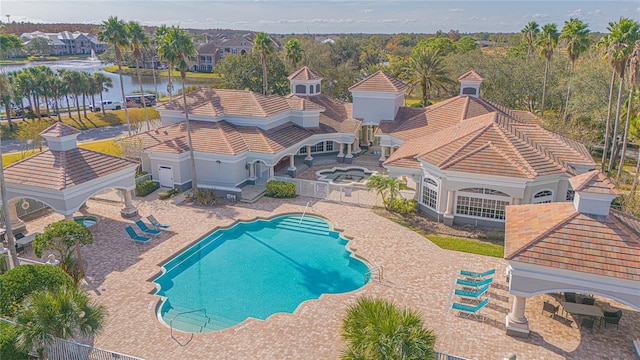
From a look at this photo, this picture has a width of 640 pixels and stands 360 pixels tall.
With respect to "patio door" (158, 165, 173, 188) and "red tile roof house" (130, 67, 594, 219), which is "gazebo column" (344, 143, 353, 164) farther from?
"patio door" (158, 165, 173, 188)

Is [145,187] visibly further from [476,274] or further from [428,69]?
[428,69]

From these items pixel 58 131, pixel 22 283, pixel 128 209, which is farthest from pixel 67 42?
pixel 22 283

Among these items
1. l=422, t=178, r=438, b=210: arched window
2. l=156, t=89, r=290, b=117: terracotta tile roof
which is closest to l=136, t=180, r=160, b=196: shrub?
l=156, t=89, r=290, b=117: terracotta tile roof

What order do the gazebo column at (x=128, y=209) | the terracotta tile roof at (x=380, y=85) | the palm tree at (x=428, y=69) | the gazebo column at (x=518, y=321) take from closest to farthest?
1. the gazebo column at (x=518, y=321)
2. the gazebo column at (x=128, y=209)
3. the terracotta tile roof at (x=380, y=85)
4. the palm tree at (x=428, y=69)

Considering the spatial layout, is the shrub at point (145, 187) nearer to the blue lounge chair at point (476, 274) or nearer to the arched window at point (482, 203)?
the arched window at point (482, 203)

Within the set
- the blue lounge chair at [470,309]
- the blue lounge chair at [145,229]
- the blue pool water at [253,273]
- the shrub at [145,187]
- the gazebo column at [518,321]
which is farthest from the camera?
the shrub at [145,187]

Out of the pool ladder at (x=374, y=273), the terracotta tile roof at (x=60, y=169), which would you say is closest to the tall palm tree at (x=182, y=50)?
the terracotta tile roof at (x=60, y=169)
